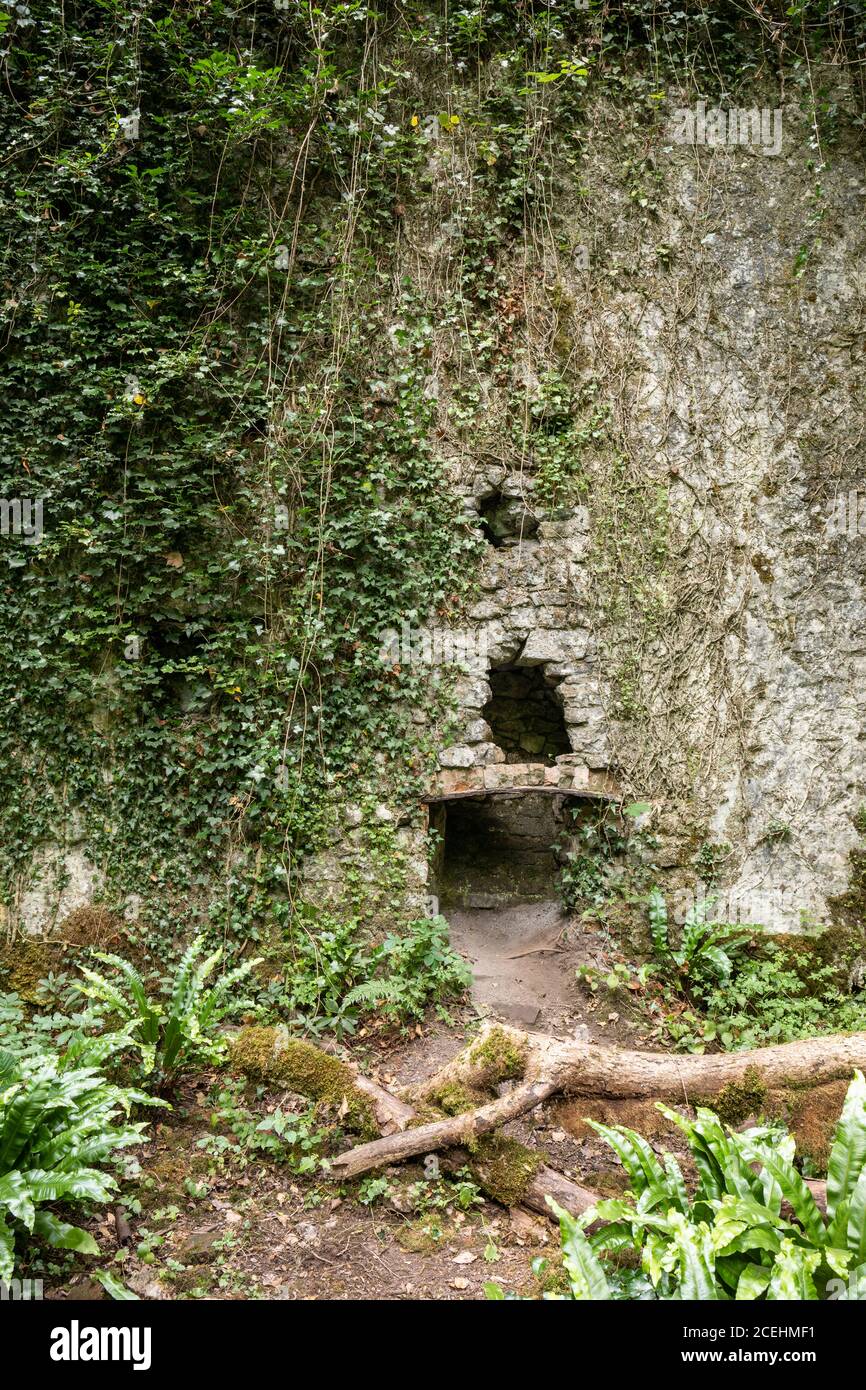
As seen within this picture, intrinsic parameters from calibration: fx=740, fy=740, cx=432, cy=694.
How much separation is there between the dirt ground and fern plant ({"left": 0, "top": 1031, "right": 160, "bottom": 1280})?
28 centimetres

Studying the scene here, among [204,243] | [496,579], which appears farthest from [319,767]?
[204,243]

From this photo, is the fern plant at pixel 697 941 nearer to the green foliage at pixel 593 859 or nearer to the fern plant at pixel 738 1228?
the green foliage at pixel 593 859

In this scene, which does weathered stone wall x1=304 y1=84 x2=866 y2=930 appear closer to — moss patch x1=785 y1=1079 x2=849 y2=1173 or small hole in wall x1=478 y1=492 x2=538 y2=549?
small hole in wall x1=478 y1=492 x2=538 y2=549

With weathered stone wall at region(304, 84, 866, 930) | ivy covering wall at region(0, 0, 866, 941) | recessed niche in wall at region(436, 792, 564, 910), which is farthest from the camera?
recessed niche in wall at region(436, 792, 564, 910)

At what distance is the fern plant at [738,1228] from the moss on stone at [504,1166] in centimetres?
75

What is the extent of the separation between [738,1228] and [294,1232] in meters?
2.12

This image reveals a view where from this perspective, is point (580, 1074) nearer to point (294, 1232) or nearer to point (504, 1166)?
point (504, 1166)

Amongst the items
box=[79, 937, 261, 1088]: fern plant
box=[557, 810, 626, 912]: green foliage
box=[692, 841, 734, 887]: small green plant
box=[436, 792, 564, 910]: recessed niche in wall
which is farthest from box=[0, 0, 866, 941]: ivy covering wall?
box=[692, 841, 734, 887]: small green plant

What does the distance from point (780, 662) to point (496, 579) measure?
2411 millimetres

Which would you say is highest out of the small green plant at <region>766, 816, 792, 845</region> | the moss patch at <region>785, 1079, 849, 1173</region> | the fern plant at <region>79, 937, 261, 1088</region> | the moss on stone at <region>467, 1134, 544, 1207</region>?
the small green plant at <region>766, 816, 792, 845</region>

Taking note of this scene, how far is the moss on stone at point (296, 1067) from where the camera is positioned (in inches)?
164

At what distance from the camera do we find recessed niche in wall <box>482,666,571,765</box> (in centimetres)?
647

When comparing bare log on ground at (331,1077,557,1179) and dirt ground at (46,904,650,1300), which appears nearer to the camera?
dirt ground at (46,904,650,1300)

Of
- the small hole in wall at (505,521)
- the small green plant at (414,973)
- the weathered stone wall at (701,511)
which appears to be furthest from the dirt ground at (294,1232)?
the small hole in wall at (505,521)
